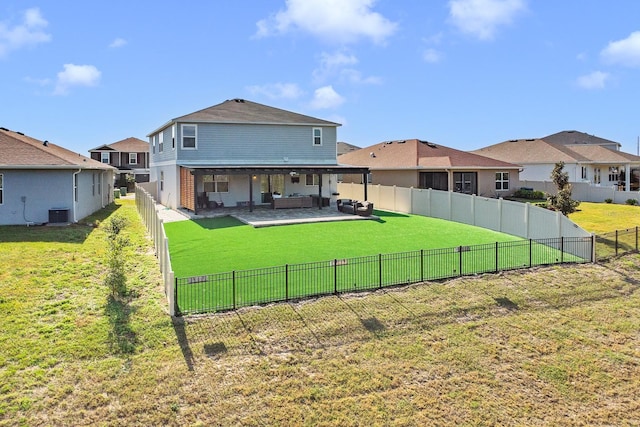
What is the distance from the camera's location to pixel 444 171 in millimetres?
32219

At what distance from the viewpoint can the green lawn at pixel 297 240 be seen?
14.4 m

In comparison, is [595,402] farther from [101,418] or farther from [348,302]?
[101,418]

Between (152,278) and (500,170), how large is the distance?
28.2 meters

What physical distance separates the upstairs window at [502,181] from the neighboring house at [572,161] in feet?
19.2

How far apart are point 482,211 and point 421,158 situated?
482 inches

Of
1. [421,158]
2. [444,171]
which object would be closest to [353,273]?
[444,171]

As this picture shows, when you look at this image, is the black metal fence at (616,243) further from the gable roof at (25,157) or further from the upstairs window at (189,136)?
the gable roof at (25,157)

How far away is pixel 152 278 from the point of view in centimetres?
1238

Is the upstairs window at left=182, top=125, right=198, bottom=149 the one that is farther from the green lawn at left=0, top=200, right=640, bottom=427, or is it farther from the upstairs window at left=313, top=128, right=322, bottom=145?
the green lawn at left=0, top=200, right=640, bottom=427

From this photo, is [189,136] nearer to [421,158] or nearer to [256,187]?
[256,187]

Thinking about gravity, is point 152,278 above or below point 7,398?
above

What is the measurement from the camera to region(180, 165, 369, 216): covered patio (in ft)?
81.7

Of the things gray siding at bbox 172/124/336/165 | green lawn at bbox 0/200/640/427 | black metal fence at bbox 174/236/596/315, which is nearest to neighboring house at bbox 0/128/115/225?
gray siding at bbox 172/124/336/165

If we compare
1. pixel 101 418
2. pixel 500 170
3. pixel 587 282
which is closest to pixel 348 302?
pixel 101 418
